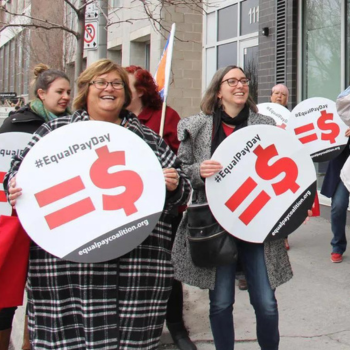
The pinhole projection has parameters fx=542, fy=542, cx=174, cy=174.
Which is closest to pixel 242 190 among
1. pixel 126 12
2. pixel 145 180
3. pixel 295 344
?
pixel 145 180

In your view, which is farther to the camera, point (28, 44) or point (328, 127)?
point (28, 44)

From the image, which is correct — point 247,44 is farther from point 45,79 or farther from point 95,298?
point 95,298

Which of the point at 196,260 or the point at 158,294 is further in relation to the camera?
the point at 196,260

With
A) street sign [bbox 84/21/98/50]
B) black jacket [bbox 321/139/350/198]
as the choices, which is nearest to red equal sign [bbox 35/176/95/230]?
black jacket [bbox 321/139/350/198]

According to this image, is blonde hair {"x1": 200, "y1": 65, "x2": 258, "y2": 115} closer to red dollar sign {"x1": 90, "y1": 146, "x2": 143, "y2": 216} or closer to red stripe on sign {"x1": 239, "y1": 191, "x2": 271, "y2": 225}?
red stripe on sign {"x1": 239, "y1": 191, "x2": 271, "y2": 225}

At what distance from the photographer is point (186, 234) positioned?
3.19 metres

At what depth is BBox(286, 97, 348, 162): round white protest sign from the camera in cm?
505

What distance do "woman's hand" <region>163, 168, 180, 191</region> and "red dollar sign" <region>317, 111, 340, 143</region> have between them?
9.25 ft

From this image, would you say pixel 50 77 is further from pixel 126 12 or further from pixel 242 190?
pixel 126 12

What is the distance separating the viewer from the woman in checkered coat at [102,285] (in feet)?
8.21

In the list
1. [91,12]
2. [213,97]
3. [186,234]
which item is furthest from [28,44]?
[186,234]

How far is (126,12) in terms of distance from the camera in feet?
50.3

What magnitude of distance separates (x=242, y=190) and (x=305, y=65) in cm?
611

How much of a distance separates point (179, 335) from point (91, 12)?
424 cm
